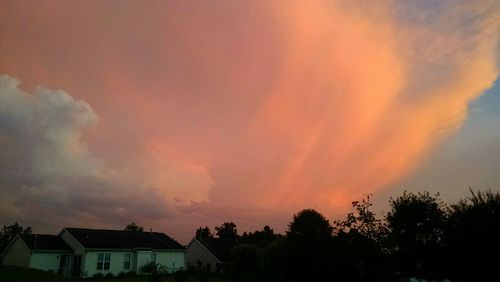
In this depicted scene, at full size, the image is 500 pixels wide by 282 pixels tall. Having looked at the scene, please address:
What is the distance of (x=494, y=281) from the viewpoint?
28844 mm

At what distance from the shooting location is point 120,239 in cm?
5219

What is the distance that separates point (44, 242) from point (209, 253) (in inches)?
960

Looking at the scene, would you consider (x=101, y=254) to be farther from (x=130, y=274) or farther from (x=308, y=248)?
(x=308, y=248)

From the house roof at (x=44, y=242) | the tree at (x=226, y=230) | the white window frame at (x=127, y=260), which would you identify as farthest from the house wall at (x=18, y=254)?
the tree at (x=226, y=230)

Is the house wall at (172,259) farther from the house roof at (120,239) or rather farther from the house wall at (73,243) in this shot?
the house wall at (73,243)

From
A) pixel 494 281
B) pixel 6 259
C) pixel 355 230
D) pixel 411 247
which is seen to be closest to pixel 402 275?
pixel 411 247

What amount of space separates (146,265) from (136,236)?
604cm

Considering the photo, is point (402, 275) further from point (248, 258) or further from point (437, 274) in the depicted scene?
point (248, 258)

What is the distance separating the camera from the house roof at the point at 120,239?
48.0m

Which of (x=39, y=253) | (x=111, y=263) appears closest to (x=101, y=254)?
(x=111, y=263)

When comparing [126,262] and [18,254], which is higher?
[18,254]

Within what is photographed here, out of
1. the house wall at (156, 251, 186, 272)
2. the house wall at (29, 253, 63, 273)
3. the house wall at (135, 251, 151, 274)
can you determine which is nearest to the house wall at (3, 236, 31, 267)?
the house wall at (29, 253, 63, 273)

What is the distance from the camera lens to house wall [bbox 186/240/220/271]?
6128cm

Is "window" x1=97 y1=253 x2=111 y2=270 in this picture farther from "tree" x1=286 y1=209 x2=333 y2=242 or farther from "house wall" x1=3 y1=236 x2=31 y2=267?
"tree" x1=286 y1=209 x2=333 y2=242
